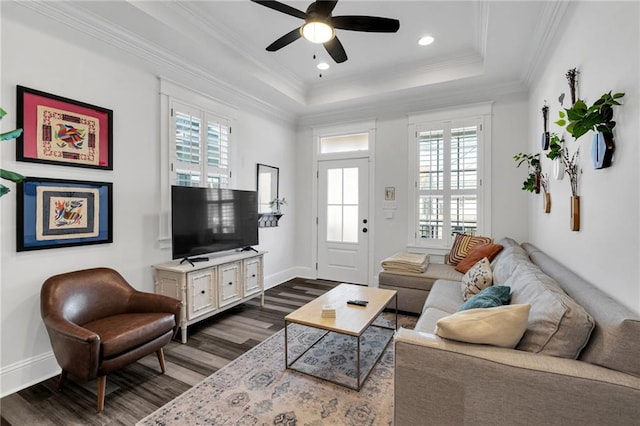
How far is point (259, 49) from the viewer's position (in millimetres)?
3686

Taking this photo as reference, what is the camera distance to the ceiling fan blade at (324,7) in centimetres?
217

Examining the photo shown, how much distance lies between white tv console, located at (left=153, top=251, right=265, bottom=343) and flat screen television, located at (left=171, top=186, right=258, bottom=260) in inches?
6.7

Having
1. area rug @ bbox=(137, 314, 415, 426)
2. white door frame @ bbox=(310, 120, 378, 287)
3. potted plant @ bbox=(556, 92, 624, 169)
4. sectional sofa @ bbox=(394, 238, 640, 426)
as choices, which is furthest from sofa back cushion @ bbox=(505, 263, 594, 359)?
white door frame @ bbox=(310, 120, 378, 287)

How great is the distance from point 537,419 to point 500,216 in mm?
3380

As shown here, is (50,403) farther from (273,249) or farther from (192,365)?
(273,249)

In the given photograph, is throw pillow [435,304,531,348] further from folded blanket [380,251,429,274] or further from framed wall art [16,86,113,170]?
framed wall art [16,86,113,170]

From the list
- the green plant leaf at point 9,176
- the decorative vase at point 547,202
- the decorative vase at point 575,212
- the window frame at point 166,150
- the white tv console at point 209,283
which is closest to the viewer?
the green plant leaf at point 9,176

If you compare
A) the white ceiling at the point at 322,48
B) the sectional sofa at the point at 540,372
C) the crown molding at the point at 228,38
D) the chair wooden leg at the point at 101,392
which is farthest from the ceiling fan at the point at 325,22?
the chair wooden leg at the point at 101,392

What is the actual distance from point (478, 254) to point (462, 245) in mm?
398

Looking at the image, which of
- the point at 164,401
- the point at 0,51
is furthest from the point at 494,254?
the point at 0,51

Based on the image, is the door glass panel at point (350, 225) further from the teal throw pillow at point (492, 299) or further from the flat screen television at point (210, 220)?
the teal throw pillow at point (492, 299)

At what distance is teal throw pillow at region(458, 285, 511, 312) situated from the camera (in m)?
1.86

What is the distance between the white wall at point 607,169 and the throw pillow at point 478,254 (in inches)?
35.9

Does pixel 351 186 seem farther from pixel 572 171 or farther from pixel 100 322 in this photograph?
pixel 100 322
